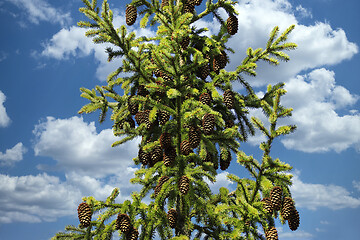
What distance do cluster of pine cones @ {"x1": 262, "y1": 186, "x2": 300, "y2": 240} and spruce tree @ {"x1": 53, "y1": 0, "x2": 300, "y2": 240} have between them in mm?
16

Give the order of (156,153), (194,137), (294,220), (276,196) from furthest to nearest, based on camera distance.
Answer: (156,153) < (194,137) < (294,220) < (276,196)

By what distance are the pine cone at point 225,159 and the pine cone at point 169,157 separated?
1.31m

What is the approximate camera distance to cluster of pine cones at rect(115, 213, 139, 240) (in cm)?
595

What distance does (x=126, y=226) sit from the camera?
234 inches

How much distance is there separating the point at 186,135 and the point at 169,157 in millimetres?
658

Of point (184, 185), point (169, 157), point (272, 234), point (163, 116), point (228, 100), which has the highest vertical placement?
point (228, 100)

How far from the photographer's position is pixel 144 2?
9.36m

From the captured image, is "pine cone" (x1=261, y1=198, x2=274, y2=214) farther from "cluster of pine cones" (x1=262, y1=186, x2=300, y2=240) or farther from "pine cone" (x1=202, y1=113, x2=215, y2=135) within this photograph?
"pine cone" (x1=202, y1=113, x2=215, y2=135)

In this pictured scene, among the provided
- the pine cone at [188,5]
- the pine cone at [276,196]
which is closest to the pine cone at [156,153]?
the pine cone at [276,196]

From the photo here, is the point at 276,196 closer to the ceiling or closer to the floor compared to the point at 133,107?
closer to the floor

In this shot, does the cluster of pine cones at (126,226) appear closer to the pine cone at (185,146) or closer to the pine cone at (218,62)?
the pine cone at (185,146)

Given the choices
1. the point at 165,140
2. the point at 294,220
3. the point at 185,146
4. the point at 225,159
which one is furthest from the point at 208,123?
the point at 294,220

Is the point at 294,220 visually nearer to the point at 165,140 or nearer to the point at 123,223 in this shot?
the point at 165,140

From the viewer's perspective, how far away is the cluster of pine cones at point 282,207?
17.0ft
